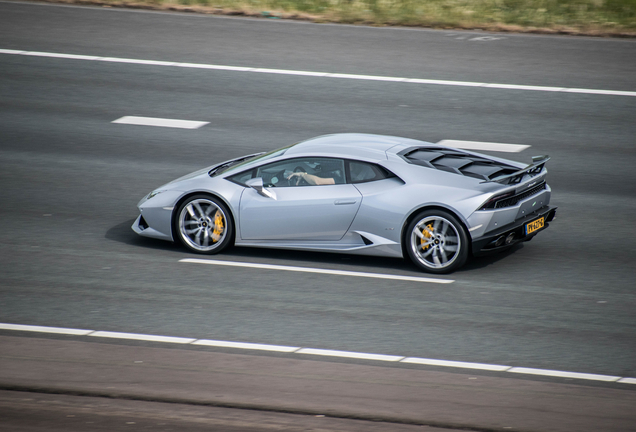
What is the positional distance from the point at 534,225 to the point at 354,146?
2.18 meters

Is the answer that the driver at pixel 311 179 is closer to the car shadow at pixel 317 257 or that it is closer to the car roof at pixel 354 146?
the car roof at pixel 354 146

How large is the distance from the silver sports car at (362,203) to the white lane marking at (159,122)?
4510 millimetres

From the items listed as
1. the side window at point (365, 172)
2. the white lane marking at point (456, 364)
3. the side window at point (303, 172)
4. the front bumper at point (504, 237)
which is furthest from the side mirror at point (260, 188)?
the white lane marking at point (456, 364)

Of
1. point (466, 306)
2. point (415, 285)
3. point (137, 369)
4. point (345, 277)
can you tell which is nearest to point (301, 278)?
point (345, 277)

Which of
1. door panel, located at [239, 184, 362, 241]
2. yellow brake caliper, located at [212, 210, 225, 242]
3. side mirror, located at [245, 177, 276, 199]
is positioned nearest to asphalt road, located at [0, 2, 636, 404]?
yellow brake caliper, located at [212, 210, 225, 242]

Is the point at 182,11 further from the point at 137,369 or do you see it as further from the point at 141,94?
the point at 137,369

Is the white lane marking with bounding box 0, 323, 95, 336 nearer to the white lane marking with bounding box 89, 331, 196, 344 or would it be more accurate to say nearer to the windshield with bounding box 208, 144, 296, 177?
the white lane marking with bounding box 89, 331, 196, 344

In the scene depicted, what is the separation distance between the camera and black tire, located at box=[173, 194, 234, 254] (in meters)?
10.2

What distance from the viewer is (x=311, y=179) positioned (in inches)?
395

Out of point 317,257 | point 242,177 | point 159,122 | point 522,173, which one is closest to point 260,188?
point 242,177

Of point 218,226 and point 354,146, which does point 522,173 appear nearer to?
point 354,146

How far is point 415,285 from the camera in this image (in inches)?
368

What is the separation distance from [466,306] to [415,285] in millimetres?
728

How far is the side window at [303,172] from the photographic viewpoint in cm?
993
